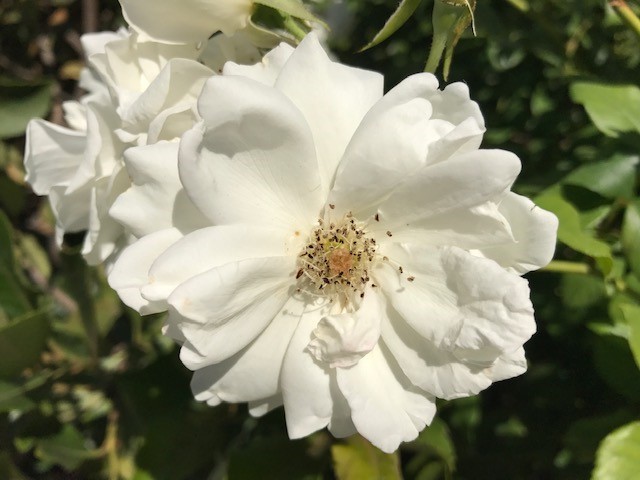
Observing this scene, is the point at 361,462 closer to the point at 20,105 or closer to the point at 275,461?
the point at 275,461

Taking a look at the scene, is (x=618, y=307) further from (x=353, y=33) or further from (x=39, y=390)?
(x=353, y=33)

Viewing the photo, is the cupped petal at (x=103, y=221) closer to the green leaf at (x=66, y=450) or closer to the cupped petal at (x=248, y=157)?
the cupped petal at (x=248, y=157)

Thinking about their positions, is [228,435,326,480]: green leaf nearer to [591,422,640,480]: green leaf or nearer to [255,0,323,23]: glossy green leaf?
[591,422,640,480]: green leaf

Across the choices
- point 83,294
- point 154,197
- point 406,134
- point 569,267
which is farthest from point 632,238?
point 83,294

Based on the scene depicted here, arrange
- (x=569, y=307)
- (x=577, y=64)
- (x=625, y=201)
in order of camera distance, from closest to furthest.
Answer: (x=625, y=201) < (x=569, y=307) < (x=577, y=64)

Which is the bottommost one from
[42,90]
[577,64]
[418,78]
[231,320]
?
[42,90]

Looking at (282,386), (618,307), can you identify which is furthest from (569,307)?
(282,386)

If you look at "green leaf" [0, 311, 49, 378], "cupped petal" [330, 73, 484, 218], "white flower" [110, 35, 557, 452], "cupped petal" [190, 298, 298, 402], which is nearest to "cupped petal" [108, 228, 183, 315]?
"white flower" [110, 35, 557, 452]
